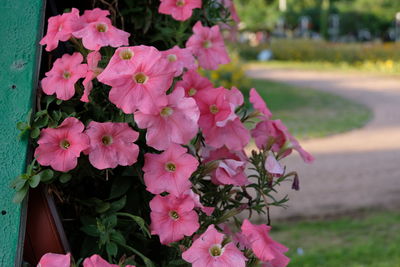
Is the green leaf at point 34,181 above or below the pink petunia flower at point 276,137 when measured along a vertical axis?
above

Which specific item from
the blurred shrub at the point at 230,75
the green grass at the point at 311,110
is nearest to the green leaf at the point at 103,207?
the green grass at the point at 311,110

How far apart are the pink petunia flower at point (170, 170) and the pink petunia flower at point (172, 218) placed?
1.3 inches

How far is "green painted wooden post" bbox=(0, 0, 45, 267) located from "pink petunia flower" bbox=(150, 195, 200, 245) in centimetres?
23

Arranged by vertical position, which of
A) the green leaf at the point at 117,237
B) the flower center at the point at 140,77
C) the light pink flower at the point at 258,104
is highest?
the flower center at the point at 140,77

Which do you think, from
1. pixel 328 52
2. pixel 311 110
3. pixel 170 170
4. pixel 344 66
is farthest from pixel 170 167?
pixel 328 52

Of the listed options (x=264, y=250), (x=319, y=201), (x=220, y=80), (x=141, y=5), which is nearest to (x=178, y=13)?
(x=141, y=5)

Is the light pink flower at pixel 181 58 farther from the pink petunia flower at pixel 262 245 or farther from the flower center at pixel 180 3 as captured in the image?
the pink petunia flower at pixel 262 245

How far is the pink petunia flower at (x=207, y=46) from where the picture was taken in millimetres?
1441

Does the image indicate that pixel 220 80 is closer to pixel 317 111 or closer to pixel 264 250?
pixel 317 111

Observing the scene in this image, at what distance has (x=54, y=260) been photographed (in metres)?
1.09

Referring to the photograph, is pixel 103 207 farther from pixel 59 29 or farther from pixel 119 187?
pixel 59 29

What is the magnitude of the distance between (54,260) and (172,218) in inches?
8.5

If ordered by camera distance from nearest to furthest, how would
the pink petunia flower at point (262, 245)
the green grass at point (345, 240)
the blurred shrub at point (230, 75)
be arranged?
the pink petunia flower at point (262, 245), the green grass at point (345, 240), the blurred shrub at point (230, 75)

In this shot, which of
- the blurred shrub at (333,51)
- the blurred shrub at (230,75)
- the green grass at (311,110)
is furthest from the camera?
the blurred shrub at (333,51)
